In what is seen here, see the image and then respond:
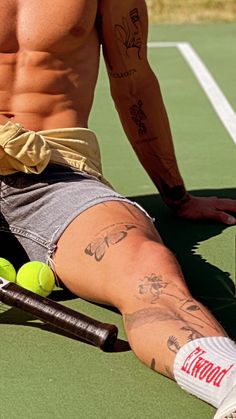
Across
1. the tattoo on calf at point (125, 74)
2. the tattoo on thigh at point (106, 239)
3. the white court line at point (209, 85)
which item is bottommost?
the white court line at point (209, 85)

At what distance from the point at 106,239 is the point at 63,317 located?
0.36m

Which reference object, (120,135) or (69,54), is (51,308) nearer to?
(69,54)

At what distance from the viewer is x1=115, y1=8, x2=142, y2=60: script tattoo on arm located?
4.92m

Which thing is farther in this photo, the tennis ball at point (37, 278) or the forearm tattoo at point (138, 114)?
the forearm tattoo at point (138, 114)

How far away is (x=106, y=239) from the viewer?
159 inches

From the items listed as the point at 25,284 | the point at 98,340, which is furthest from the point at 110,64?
the point at 98,340

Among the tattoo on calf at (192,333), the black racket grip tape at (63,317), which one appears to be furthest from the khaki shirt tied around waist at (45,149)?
the tattoo on calf at (192,333)

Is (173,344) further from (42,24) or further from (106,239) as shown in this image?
(42,24)

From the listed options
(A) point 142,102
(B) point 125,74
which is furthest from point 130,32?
(A) point 142,102

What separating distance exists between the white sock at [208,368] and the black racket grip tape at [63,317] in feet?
1.21

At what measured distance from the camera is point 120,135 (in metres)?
6.96

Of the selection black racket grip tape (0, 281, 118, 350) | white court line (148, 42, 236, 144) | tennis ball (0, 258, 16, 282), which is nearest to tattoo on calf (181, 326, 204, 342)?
black racket grip tape (0, 281, 118, 350)

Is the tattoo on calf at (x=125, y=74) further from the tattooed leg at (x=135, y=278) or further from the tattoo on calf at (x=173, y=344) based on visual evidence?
the tattoo on calf at (x=173, y=344)

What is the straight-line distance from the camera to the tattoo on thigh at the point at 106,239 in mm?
4020
